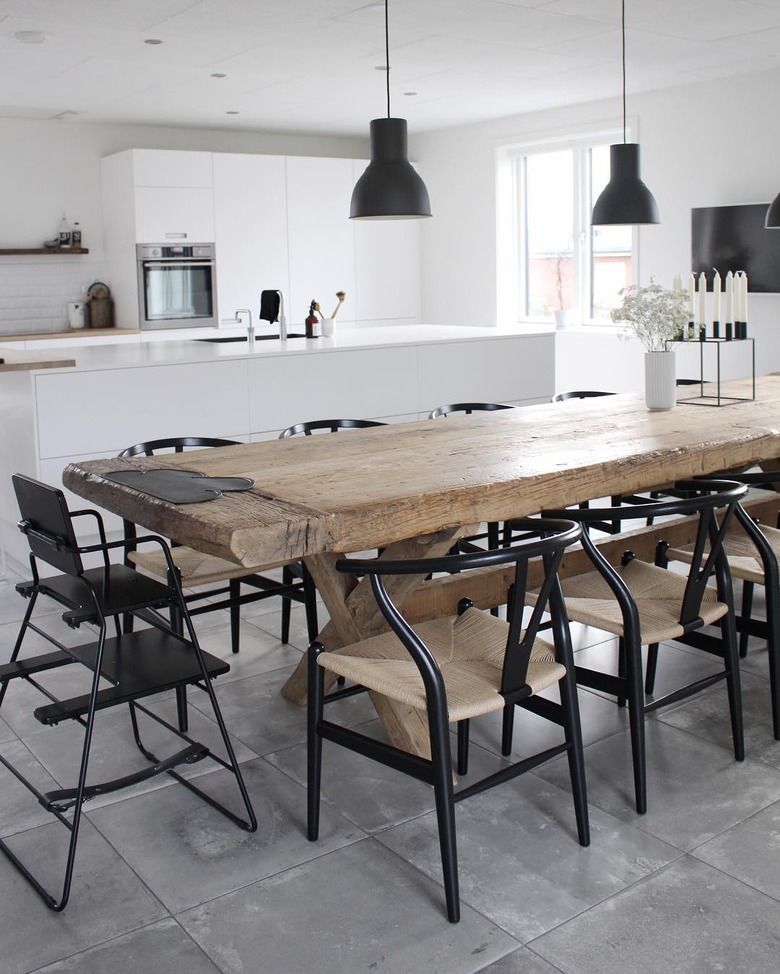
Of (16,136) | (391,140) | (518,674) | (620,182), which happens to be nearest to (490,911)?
(518,674)

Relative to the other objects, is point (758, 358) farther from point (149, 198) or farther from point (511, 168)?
point (149, 198)

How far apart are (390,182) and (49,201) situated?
5.13m

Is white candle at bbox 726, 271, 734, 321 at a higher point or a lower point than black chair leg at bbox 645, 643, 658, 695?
higher

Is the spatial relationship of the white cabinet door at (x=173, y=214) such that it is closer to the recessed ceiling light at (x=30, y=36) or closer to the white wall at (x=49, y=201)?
the white wall at (x=49, y=201)

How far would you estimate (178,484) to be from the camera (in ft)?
8.83

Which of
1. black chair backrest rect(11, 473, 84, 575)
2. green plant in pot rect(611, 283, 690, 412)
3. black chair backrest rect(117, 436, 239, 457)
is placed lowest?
black chair backrest rect(11, 473, 84, 575)

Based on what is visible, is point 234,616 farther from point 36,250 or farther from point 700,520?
point 36,250

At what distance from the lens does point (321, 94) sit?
709cm

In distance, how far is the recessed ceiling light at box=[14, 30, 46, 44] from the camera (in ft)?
16.8

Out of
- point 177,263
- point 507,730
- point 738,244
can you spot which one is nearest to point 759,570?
point 507,730

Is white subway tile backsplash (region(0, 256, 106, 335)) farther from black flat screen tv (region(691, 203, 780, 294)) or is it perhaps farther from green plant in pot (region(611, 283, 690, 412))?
green plant in pot (region(611, 283, 690, 412))

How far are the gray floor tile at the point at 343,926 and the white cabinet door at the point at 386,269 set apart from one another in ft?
24.1

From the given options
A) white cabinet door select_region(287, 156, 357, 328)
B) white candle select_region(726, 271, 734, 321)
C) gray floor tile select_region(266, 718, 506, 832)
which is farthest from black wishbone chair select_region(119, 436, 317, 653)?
white cabinet door select_region(287, 156, 357, 328)

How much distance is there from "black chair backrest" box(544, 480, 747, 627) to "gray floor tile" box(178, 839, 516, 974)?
860 mm
